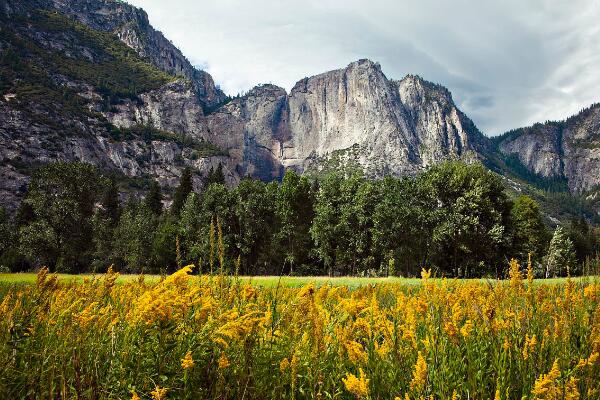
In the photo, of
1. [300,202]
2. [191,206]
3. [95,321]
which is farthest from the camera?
[191,206]

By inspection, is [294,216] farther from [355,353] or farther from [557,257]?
[355,353]

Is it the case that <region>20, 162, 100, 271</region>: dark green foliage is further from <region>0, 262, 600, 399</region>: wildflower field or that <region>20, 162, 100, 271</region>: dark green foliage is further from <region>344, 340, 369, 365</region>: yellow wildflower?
<region>344, 340, 369, 365</region>: yellow wildflower

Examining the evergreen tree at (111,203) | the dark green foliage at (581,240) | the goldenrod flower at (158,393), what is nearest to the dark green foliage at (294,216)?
the evergreen tree at (111,203)

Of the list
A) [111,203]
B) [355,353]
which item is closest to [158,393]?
[355,353]

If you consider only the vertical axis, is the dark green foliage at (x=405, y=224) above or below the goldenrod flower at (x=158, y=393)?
above

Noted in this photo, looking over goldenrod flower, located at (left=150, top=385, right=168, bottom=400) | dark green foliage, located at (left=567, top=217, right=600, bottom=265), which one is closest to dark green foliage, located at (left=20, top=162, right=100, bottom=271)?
goldenrod flower, located at (left=150, top=385, right=168, bottom=400)

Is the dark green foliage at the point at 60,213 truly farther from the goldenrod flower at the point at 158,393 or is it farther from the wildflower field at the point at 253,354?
the goldenrod flower at the point at 158,393

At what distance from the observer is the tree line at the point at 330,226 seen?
43562 millimetres

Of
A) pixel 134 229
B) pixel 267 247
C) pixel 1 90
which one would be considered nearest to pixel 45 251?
pixel 134 229

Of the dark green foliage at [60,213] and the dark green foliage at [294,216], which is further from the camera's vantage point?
the dark green foliage at [294,216]

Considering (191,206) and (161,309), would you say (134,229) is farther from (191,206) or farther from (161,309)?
(161,309)

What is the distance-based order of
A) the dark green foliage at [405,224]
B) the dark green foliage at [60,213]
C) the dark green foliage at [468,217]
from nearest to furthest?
the dark green foliage at [468,217] < the dark green foliage at [405,224] < the dark green foliage at [60,213]

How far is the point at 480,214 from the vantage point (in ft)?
140

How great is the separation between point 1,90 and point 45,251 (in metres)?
152
